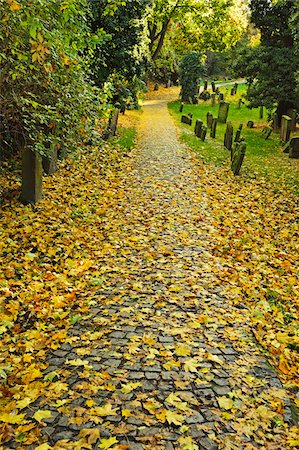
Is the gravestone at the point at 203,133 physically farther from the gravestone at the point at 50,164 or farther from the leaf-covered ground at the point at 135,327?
the gravestone at the point at 50,164

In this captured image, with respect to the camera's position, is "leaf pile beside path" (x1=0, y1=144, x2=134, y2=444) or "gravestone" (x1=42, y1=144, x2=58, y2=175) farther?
"gravestone" (x1=42, y1=144, x2=58, y2=175)

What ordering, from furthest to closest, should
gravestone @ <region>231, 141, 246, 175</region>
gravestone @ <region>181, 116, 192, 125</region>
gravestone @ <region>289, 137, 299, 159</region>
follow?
gravestone @ <region>181, 116, 192, 125</region> < gravestone @ <region>289, 137, 299, 159</region> < gravestone @ <region>231, 141, 246, 175</region>

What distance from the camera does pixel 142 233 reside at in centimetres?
820

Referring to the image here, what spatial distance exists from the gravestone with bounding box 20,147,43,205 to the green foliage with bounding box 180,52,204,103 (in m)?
28.8

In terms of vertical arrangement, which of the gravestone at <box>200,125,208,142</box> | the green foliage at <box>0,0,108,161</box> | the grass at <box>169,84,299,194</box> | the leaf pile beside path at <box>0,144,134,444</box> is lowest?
the leaf pile beside path at <box>0,144,134,444</box>

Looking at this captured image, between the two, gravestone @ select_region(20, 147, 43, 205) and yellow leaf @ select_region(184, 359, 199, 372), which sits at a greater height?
gravestone @ select_region(20, 147, 43, 205)

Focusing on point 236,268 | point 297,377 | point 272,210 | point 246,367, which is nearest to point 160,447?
point 246,367

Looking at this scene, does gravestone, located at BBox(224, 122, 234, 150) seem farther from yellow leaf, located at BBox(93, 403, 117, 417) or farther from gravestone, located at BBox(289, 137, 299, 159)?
yellow leaf, located at BBox(93, 403, 117, 417)

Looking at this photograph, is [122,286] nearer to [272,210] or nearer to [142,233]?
[142,233]

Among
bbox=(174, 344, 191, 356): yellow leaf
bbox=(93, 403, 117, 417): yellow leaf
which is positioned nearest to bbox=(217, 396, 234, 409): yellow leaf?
bbox=(174, 344, 191, 356): yellow leaf

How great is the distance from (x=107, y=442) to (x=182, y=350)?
1.50 metres

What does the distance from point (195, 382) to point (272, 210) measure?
23.9 feet

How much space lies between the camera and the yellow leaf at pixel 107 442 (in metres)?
3.34

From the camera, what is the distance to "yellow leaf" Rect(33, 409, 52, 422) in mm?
3623
